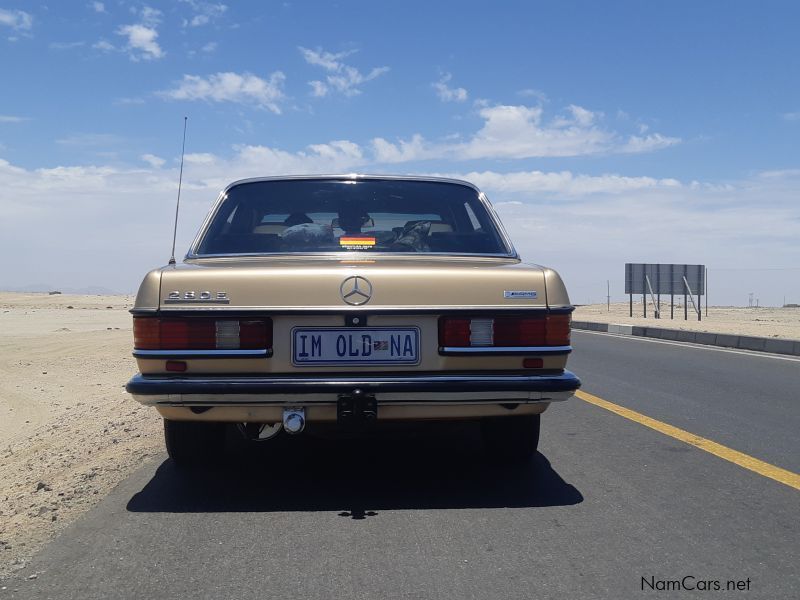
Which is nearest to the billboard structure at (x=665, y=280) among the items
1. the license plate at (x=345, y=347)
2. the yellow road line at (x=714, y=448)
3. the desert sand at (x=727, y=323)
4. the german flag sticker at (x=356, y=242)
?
the desert sand at (x=727, y=323)

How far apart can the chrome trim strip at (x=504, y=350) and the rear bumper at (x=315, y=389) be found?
0.12 metres

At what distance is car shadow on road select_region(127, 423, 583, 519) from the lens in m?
3.97

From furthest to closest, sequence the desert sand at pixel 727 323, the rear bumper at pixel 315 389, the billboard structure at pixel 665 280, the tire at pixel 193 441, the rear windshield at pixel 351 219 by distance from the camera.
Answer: the billboard structure at pixel 665 280 → the desert sand at pixel 727 323 → the rear windshield at pixel 351 219 → the tire at pixel 193 441 → the rear bumper at pixel 315 389

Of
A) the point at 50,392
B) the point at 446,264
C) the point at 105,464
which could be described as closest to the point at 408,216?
the point at 446,264

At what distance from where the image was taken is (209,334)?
3.75m

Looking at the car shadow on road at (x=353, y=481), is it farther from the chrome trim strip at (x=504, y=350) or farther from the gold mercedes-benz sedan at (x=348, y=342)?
the chrome trim strip at (x=504, y=350)

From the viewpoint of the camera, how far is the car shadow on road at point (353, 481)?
3.97 meters

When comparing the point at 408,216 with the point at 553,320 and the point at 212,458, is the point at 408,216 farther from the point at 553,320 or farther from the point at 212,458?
the point at 212,458

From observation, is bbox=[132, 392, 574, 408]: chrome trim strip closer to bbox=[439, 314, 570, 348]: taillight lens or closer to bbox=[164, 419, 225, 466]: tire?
bbox=[439, 314, 570, 348]: taillight lens

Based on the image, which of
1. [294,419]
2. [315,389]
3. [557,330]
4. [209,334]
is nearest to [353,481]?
[294,419]

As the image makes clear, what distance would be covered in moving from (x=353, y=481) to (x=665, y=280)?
91.3ft

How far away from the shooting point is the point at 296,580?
2.98 m

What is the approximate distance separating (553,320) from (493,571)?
131 cm

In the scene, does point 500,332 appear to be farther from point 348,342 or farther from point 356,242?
point 356,242
